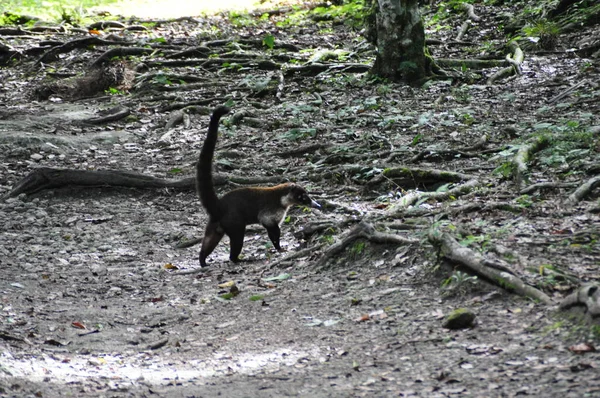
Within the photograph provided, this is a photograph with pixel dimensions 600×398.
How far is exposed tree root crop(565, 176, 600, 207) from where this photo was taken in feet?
19.9

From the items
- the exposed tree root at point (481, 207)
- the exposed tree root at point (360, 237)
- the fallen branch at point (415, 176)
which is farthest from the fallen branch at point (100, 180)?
the exposed tree root at point (481, 207)

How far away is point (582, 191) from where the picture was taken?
614cm

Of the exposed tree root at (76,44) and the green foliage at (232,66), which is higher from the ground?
the exposed tree root at (76,44)

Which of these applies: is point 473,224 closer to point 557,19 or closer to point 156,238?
point 156,238

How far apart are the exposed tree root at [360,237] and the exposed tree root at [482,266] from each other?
0.51 meters

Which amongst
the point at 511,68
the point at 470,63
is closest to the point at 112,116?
the point at 470,63

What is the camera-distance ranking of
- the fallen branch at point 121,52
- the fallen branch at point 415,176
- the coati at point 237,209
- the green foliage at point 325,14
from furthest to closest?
the green foliage at point 325,14 → the fallen branch at point 121,52 → the fallen branch at point 415,176 → the coati at point 237,209

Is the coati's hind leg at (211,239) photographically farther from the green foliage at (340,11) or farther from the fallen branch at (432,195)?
the green foliage at (340,11)

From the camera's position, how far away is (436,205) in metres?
7.04

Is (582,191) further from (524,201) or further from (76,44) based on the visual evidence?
(76,44)

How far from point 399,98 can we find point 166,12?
1261 centimetres

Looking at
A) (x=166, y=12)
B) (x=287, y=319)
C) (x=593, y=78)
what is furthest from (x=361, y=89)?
(x=166, y=12)

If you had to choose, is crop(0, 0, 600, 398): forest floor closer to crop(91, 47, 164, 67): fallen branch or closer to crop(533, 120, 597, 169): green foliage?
crop(533, 120, 597, 169): green foliage

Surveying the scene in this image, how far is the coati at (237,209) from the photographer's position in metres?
6.99
